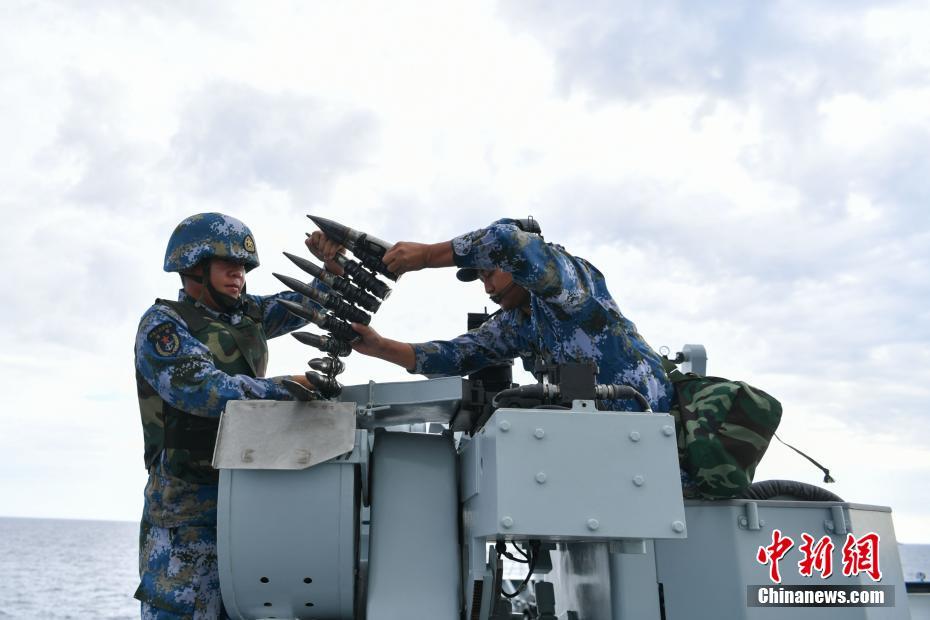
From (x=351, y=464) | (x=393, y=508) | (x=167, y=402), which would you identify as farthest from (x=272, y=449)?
(x=167, y=402)

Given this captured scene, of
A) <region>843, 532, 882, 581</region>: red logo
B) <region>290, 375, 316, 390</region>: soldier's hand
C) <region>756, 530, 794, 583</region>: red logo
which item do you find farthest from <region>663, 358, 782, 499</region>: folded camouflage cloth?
<region>290, 375, 316, 390</region>: soldier's hand

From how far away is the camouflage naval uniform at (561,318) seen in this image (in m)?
3.64

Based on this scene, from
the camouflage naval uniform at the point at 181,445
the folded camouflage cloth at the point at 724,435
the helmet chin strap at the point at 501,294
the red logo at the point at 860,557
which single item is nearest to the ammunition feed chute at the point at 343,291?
the camouflage naval uniform at the point at 181,445

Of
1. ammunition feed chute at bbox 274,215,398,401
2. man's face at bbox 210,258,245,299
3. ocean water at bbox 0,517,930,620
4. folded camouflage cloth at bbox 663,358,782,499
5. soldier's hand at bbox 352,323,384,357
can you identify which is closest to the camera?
folded camouflage cloth at bbox 663,358,782,499

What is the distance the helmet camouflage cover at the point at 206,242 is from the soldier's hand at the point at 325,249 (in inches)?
15.4

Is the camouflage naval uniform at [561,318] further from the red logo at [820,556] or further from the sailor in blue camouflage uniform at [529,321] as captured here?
the red logo at [820,556]

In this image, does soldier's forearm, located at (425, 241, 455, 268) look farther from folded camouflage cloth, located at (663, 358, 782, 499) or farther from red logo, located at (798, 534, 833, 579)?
red logo, located at (798, 534, 833, 579)

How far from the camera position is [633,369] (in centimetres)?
404

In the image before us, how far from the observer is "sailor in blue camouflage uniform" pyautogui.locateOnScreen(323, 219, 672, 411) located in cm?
366

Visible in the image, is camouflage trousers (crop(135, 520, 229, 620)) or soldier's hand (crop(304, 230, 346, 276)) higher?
soldier's hand (crop(304, 230, 346, 276))

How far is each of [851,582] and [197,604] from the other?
9.61 feet

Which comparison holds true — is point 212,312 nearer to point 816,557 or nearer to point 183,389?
point 183,389

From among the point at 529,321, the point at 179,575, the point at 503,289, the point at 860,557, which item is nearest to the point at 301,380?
the point at 179,575

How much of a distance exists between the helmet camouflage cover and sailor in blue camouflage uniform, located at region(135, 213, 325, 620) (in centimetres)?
30
